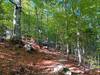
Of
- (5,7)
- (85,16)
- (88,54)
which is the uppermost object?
(5,7)

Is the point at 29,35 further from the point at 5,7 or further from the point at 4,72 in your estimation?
the point at 4,72

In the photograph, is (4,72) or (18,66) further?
(18,66)

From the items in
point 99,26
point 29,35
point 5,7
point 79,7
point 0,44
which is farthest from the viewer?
point 29,35

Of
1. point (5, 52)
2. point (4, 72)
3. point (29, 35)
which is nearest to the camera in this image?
point (4, 72)

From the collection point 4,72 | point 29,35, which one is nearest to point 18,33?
point 4,72

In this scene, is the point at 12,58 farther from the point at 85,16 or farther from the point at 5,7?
the point at 5,7

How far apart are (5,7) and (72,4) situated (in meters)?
13.2

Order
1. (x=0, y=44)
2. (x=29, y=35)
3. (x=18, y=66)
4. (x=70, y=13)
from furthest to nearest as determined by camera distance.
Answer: (x=29, y=35), (x=70, y=13), (x=0, y=44), (x=18, y=66)

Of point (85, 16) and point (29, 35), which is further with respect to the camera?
point (29, 35)

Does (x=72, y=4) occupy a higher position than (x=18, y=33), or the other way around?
(x=72, y=4)

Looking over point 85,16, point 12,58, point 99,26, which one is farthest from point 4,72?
point 99,26

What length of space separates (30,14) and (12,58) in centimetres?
2619

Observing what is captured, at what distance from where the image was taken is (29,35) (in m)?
41.0

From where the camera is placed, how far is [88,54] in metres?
44.8
